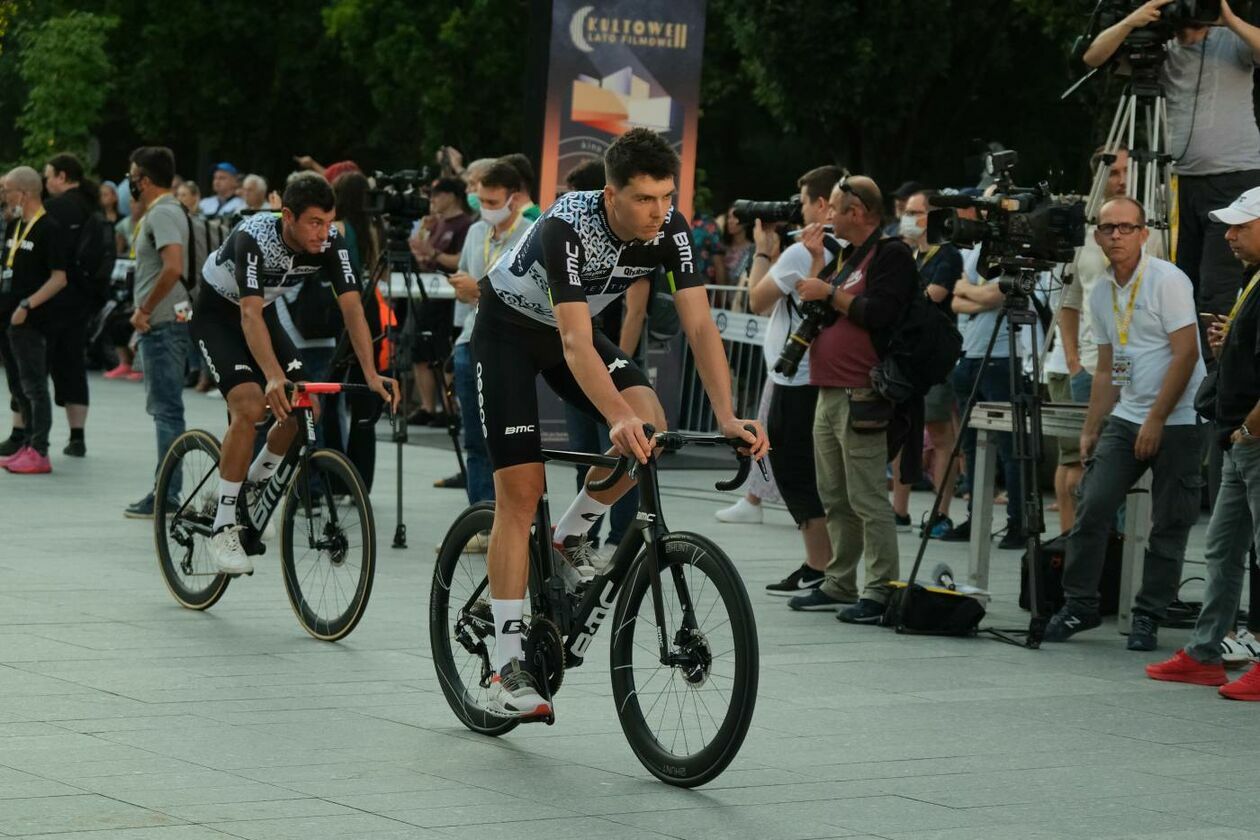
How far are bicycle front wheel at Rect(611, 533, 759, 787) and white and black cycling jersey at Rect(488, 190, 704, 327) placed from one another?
902mm

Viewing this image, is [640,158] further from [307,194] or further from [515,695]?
[307,194]

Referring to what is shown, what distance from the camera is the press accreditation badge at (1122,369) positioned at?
30.6 feet

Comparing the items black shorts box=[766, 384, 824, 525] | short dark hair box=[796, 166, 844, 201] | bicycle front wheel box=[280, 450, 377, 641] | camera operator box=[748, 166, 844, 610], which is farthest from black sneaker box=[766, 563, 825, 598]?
bicycle front wheel box=[280, 450, 377, 641]

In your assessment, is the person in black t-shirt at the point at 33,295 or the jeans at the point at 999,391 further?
the person in black t-shirt at the point at 33,295

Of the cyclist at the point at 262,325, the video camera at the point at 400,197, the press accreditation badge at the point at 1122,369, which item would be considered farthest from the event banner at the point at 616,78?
the press accreditation badge at the point at 1122,369

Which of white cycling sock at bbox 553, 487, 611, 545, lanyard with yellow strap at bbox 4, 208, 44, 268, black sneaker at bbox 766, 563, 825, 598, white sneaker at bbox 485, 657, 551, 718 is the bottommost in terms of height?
black sneaker at bbox 766, 563, 825, 598

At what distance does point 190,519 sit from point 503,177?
2.82m

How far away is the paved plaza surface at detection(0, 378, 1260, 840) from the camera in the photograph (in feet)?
19.6

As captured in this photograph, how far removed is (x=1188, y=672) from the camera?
8.59m

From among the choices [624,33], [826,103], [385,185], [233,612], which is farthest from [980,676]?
[826,103]

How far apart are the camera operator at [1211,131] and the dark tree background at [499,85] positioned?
13.1 m

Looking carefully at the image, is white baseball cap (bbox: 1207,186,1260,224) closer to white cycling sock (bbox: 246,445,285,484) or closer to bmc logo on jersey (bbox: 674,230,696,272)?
bmc logo on jersey (bbox: 674,230,696,272)

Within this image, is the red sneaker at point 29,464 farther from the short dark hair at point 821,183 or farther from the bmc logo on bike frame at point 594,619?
the bmc logo on bike frame at point 594,619

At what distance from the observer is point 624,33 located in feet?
50.8
